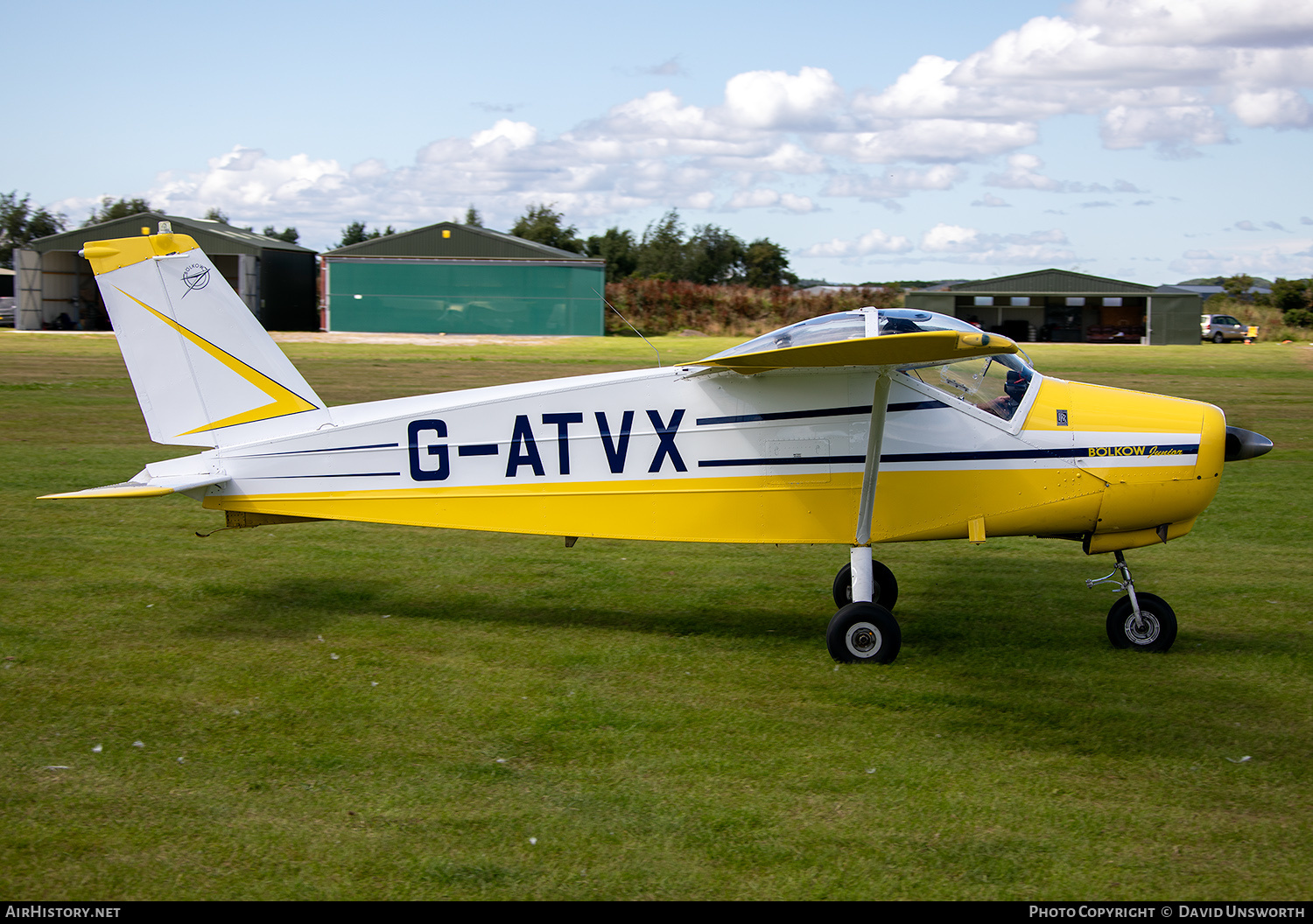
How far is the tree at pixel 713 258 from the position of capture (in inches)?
2931

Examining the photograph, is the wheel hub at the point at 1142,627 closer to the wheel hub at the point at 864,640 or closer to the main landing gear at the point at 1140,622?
the main landing gear at the point at 1140,622

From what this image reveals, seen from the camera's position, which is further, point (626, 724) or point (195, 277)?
point (195, 277)

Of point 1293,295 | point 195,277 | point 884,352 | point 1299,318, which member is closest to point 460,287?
point 195,277

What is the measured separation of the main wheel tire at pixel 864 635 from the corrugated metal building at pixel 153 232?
45080 millimetres

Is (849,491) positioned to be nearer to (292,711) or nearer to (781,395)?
(781,395)

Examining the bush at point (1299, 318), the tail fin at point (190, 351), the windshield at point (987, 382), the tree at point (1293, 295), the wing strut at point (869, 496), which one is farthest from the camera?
the tree at point (1293, 295)

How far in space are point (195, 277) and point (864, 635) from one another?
214 inches

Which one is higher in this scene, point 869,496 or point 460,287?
point 460,287

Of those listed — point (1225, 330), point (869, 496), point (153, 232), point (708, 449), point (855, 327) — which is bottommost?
point (869, 496)

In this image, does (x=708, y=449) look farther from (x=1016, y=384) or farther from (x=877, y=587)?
(x=1016, y=384)

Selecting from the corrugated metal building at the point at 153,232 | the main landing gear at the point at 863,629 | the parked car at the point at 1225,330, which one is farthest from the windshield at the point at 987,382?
the parked car at the point at 1225,330

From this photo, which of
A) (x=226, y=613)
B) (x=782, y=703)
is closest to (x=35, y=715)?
(x=226, y=613)

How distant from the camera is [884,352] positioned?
5.94 m

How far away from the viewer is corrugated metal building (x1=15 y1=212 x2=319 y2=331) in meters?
47.9
